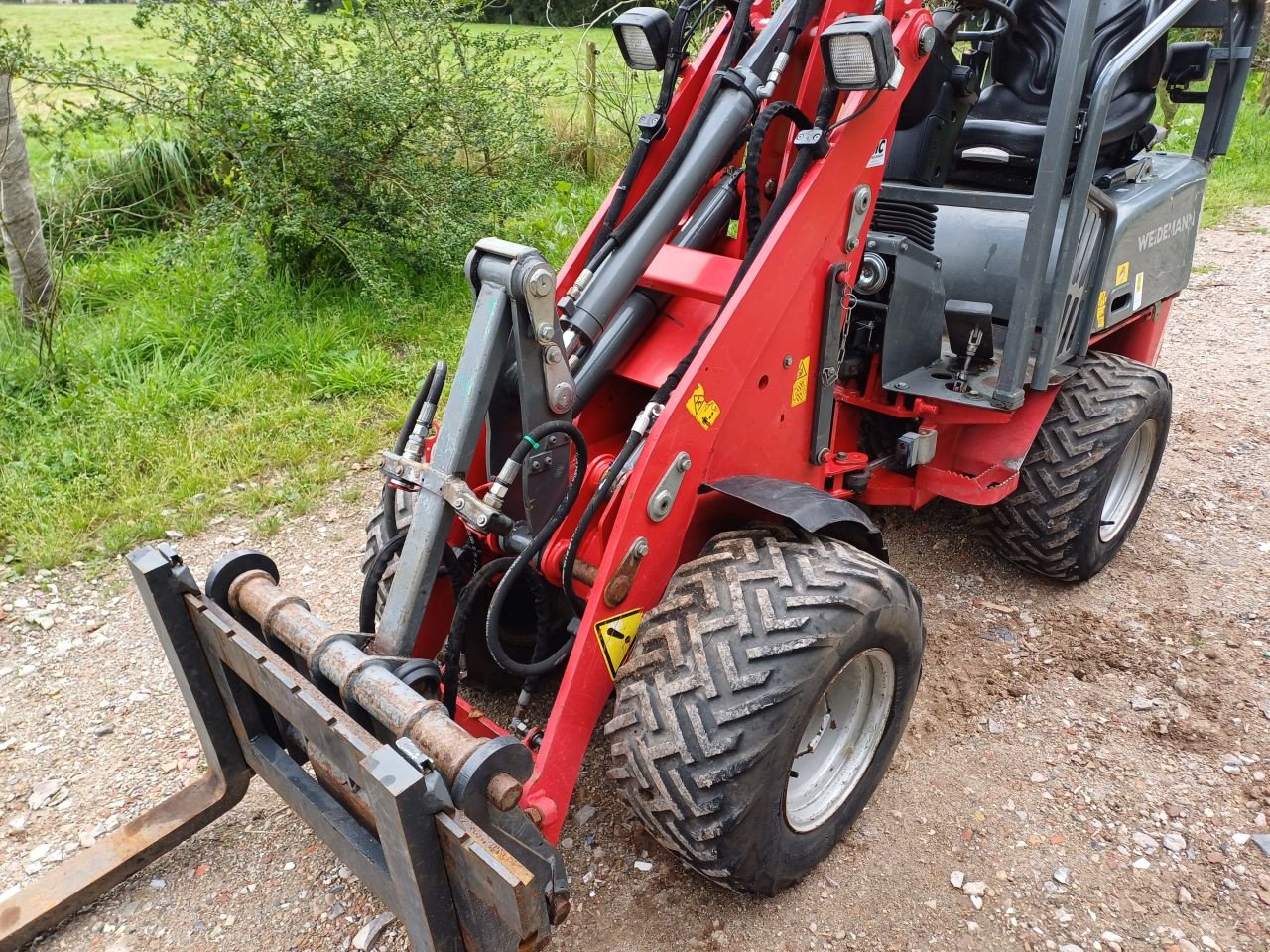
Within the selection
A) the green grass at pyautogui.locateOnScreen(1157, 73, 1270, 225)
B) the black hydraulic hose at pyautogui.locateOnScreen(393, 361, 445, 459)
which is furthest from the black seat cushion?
the green grass at pyautogui.locateOnScreen(1157, 73, 1270, 225)

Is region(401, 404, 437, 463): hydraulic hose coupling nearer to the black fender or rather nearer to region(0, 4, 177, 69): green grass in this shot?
the black fender

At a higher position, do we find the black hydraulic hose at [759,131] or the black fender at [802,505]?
the black hydraulic hose at [759,131]

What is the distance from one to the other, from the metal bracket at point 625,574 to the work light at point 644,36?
157 centimetres

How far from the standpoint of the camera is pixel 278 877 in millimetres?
2693

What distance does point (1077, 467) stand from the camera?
3586 mm

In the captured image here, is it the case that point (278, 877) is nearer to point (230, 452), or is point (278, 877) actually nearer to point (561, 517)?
point (561, 517)

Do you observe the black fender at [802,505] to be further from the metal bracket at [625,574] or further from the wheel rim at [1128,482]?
the wheel rim at [1128,482]

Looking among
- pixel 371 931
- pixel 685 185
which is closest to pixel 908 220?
pixel 685 185

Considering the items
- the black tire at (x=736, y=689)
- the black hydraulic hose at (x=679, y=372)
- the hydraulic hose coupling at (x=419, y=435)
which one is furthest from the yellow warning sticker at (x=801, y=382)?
the hydraulic hose coupling at (x=419, y=435)

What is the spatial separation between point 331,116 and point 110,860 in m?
4.35

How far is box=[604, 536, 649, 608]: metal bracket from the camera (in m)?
2.36

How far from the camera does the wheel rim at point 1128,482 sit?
3951 mm

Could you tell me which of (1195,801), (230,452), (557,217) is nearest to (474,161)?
(557,217)

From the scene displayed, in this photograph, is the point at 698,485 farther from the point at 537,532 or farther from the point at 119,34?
the point at 119,34
